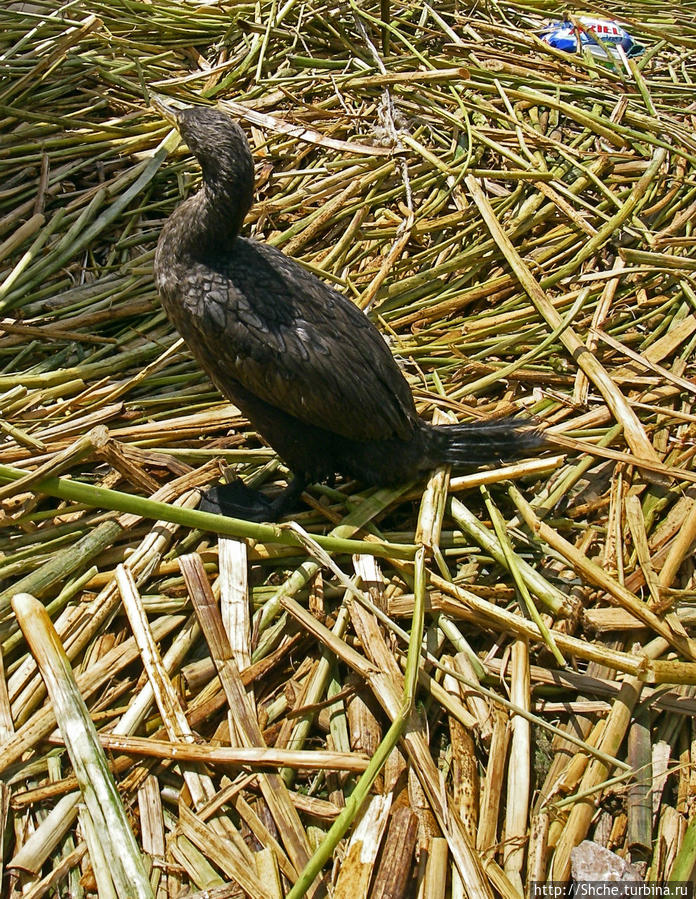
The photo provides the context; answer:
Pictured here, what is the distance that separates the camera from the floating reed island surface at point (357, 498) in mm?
2131

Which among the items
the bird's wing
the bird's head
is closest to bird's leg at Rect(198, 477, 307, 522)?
the bird's wing

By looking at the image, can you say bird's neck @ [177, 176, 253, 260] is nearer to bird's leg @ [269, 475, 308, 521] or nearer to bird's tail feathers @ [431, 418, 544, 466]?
bird's leg @ [269, 475, 308, 521]

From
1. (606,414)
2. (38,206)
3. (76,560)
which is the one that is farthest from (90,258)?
(606,414)

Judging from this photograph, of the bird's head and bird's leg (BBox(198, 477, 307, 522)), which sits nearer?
the bird's head

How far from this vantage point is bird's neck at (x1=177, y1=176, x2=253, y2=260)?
2.63 m

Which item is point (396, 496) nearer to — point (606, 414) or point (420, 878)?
point (606, 414)

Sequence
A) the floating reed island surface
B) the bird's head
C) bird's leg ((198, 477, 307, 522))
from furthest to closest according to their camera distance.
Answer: bird's leg ((198, 477, 307, 522)), the bird's head, the floating reed island surface

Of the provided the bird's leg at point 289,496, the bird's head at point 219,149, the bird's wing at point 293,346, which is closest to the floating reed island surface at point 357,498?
the bird's leg at point 289,496

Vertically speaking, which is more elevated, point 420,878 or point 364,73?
point 364,73

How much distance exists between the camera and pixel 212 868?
2.03m

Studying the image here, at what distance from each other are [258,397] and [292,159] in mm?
1871

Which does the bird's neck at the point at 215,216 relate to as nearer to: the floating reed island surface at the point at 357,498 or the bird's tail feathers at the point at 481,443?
the floating reed island surface at the point at 357,498

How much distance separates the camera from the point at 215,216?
2.66 meters

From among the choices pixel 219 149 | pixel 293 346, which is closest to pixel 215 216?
pixel 219 149
